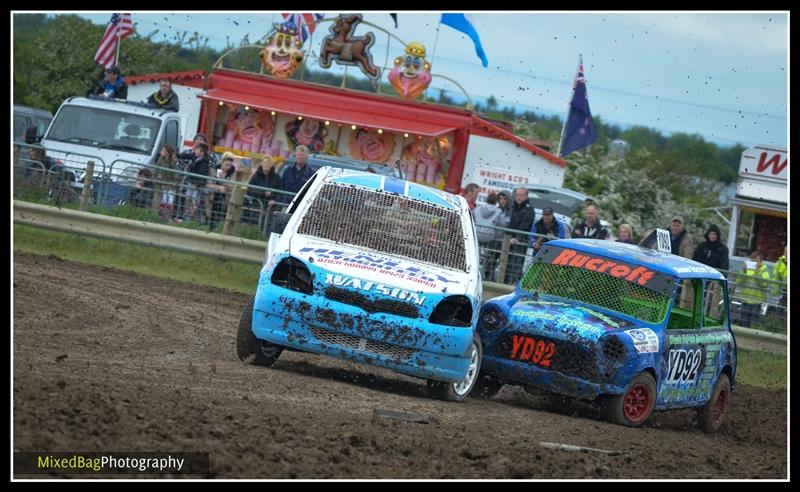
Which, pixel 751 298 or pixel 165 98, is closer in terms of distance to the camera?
pixel 751 298

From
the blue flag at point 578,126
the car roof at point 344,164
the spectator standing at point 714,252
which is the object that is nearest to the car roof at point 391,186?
the spectator standing at point 714,252

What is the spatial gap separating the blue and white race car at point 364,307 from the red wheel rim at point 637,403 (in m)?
1.44

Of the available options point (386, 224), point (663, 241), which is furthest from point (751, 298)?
point (386, 224)

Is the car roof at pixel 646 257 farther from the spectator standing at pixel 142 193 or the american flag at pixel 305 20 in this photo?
the american flag at pixel 305 20

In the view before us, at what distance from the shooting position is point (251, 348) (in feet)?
38.7

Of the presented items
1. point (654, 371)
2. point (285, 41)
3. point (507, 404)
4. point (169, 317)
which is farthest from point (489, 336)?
point (285, 41)

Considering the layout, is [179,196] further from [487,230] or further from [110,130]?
[487,230]

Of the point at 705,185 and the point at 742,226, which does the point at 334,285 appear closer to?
the point at 742,226

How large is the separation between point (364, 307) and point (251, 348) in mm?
1157

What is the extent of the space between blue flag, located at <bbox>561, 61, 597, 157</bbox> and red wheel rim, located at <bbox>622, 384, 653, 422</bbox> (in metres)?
21.1

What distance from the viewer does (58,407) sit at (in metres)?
8.05

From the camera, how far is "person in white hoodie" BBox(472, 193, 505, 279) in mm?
19422

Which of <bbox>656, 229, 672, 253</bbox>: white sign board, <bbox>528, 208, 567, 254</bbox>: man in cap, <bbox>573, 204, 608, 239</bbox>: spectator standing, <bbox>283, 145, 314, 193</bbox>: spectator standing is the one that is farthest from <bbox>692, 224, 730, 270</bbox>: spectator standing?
<bbox>656, 229, 672, 253</bbox>: white sign board
